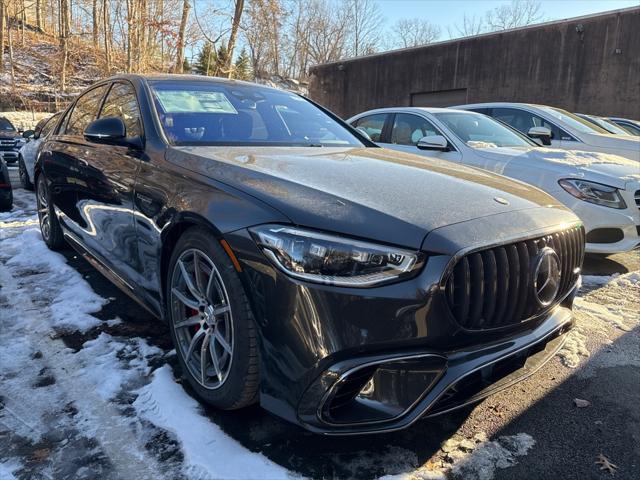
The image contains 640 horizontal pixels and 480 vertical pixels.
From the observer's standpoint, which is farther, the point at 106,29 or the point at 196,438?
the point at 106,29

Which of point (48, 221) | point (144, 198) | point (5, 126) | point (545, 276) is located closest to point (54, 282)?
point (48, 221)

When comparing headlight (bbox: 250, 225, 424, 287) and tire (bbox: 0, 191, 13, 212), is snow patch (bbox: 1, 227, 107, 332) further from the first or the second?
headlight (bbox: 250, 225, 424, 287)

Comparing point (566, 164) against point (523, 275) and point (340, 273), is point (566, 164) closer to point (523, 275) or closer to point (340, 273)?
point (523, 275)

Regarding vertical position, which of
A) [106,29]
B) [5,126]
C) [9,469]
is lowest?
[9,469]

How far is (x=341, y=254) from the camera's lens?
172 centimetres

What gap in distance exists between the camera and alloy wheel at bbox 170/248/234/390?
2102 millimetres

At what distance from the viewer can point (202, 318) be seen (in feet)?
7.41

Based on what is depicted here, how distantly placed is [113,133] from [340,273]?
6.20ft

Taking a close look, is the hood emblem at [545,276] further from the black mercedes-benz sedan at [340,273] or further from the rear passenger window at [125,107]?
the rear passenger window at [125,107]

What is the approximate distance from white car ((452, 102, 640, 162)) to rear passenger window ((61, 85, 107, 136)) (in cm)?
524

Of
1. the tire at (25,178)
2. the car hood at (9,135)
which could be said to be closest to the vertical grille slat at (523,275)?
the tire at (25,178)

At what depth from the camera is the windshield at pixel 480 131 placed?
18.5 ft

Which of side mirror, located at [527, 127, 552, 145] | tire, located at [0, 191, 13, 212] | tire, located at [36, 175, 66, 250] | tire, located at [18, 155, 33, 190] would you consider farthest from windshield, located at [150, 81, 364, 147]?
tire, located at [18, 155, 33, 190]

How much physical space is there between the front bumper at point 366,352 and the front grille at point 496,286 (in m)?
0.06
